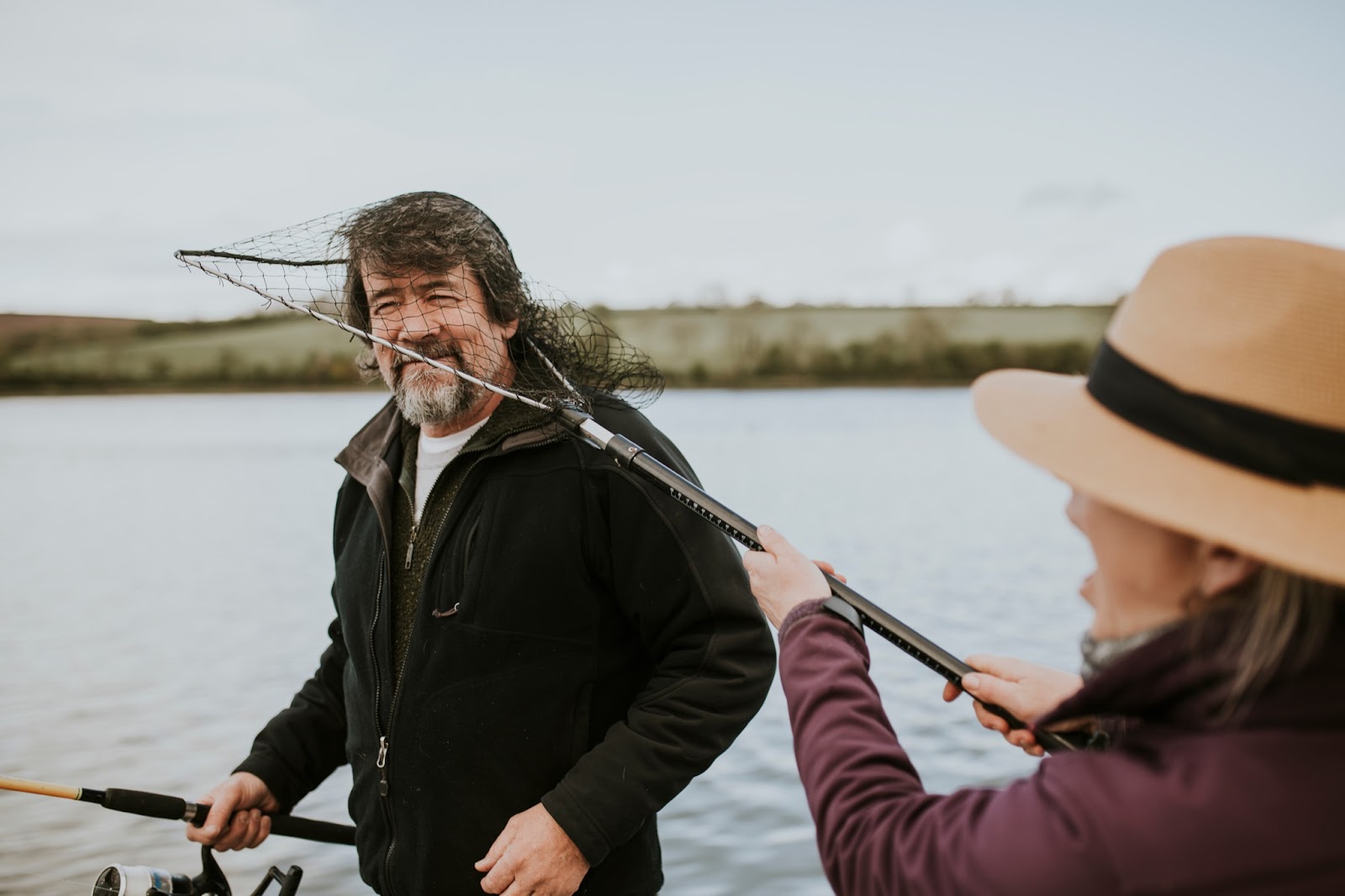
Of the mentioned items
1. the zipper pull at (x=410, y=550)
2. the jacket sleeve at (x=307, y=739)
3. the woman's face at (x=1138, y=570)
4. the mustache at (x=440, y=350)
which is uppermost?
the mustache at (x=440, y=350)

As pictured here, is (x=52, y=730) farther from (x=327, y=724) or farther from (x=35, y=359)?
(x=35, y=359)

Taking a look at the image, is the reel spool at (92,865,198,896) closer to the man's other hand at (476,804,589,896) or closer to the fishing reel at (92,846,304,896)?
the fishing reel at (92,846,304,896)

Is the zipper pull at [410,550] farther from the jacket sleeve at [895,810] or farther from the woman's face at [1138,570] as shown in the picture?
the woman's face at [1138,570]

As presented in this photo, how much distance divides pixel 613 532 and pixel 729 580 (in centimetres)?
27

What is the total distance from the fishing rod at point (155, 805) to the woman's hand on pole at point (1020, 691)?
5.38 feet

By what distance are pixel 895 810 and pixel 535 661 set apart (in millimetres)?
1118

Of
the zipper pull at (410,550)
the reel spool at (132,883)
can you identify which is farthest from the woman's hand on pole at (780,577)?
the reel spool at (132,883)

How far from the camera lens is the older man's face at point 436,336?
2520mm

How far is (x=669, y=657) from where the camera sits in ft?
7.57

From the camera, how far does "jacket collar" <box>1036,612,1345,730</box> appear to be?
1083 mm

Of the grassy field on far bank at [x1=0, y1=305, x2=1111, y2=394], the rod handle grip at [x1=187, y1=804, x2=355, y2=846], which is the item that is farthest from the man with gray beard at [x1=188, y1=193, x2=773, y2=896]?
the grassy field on far bank at [x1=0, y1=305, x2=1111, y2=394]

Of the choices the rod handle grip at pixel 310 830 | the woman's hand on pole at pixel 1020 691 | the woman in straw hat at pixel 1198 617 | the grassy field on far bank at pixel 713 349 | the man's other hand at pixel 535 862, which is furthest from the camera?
the grassy field on far bank at pixel 713 349

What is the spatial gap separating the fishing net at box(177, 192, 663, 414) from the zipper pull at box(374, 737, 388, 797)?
74cm

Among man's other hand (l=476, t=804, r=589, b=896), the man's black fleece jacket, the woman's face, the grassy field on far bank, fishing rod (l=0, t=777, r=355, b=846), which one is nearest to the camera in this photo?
the woman's face
